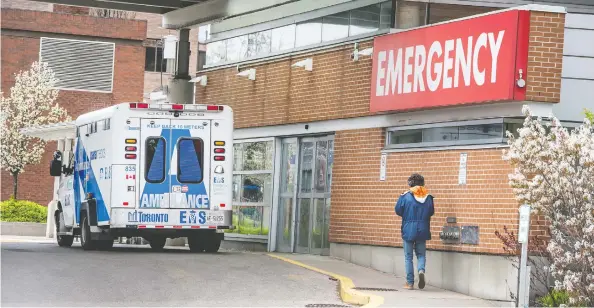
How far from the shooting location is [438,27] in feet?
64.5

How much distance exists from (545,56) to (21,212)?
2772cm

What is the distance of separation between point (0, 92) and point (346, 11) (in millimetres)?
27063

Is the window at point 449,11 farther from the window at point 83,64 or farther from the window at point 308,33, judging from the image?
the window at point 83,64

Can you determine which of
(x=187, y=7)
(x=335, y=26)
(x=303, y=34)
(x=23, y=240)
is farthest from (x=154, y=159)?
(x=23, y=240)

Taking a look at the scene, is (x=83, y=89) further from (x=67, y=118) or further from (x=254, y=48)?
(x=254, y=48)

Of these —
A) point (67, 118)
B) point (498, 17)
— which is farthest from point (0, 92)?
point (498, 17)

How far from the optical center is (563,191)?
53.3ft

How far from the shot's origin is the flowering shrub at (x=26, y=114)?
46.2 metres

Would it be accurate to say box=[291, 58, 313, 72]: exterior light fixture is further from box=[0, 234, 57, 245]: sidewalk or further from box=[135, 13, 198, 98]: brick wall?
box=[135, 13, 198, 98]: brick wall

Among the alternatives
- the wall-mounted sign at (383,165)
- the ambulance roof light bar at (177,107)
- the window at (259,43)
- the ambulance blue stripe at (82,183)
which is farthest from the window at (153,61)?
the wall-mounted sign at (383,165)

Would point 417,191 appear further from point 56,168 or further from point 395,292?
point 56,168

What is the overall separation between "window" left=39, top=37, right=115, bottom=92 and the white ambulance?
30726mm

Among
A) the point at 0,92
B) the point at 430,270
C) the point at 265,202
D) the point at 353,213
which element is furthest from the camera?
the point at 0,92

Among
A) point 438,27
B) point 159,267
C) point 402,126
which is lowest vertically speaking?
point 159,267
